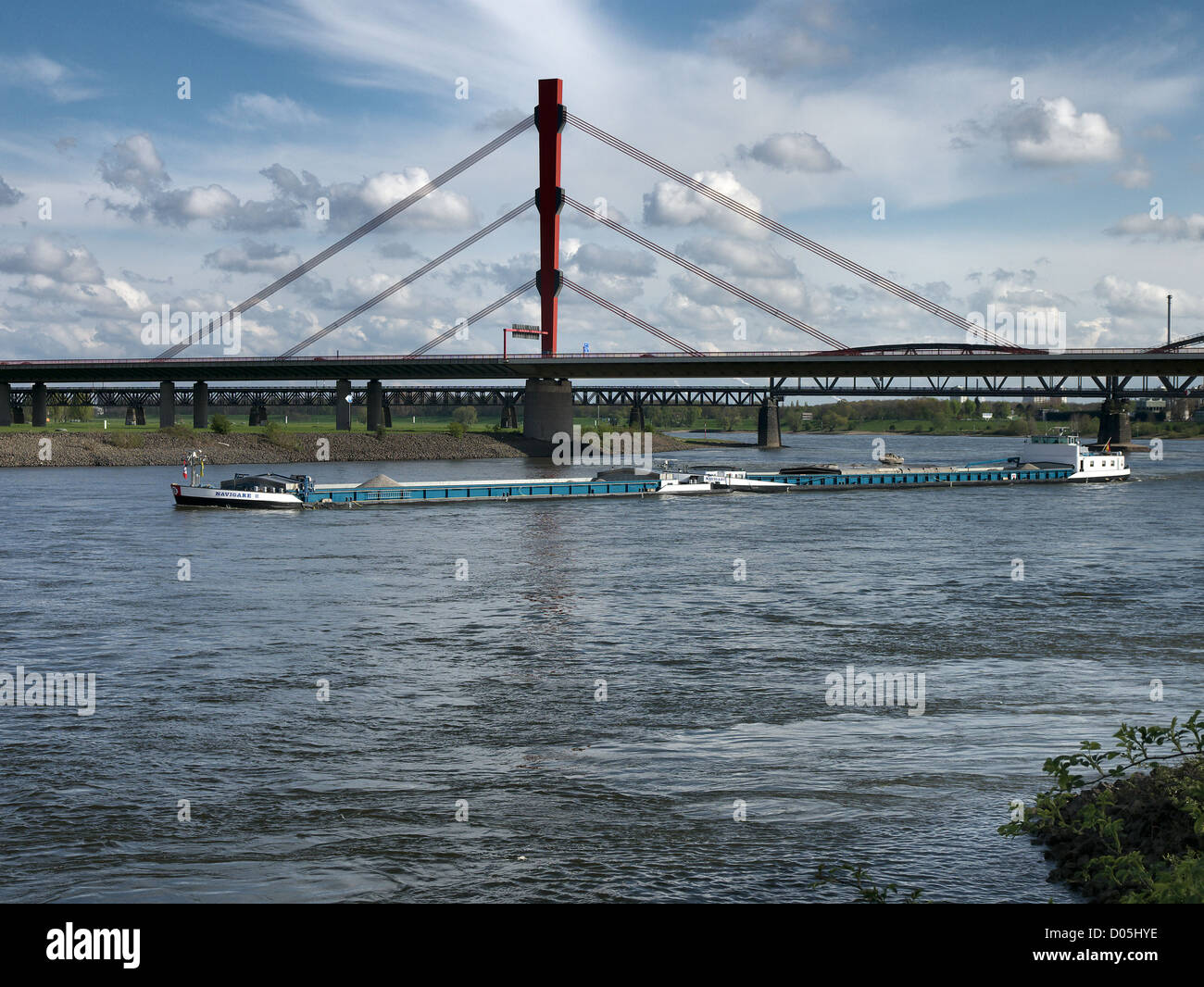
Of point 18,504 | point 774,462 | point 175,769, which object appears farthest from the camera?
point 774,462

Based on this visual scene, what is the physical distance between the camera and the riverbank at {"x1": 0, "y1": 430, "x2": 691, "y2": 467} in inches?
4638

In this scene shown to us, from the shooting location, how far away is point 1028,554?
45656 mm

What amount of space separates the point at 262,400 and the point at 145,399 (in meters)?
17.4

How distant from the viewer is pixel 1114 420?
15825cm

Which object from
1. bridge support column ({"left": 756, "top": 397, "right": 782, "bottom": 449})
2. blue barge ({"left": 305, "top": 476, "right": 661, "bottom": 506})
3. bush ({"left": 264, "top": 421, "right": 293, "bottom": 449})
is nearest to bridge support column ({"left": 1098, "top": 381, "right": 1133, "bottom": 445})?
bridge support column ({"left": 756, "top": 397, "right": 782, "bottom": 449})

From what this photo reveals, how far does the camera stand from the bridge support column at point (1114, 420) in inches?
6191

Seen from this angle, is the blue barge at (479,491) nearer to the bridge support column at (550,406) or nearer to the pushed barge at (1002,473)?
the pushed barge at (1002,473)

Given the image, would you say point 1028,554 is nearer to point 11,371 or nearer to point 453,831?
point 453,831

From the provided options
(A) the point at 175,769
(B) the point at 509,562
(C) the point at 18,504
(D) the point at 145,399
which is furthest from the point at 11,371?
(A) the point at 175,769

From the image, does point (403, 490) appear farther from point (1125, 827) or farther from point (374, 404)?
point (374, 404)

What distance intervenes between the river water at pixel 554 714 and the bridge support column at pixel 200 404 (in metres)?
111

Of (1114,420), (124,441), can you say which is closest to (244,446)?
(124,441)

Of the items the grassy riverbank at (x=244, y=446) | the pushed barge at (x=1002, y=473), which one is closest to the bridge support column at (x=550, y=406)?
the grassy riverbank at (x=244, y=446)

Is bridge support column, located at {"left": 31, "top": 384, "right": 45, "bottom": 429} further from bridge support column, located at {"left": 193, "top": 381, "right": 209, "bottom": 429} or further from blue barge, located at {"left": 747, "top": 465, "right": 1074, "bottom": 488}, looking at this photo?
blue barge, located at {"left": 747, "top": 465, "right": 1074, "bottom": 488}
